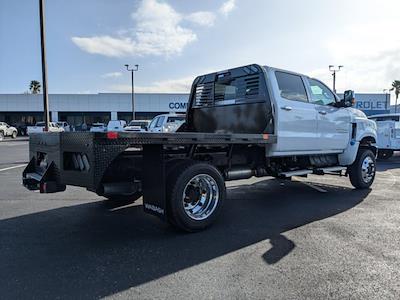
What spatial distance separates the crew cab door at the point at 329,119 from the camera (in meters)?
6.88

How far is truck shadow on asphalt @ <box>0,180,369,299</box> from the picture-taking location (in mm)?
3217

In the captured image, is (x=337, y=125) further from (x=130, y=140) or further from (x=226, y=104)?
(x=130, y=140)

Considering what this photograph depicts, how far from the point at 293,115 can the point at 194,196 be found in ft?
8.40

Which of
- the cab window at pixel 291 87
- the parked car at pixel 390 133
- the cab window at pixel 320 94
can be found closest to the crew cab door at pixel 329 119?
the cab window at pixel 320 94

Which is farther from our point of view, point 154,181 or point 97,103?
point 97,103

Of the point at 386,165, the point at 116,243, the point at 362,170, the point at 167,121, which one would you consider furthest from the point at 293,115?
the point at 167,121

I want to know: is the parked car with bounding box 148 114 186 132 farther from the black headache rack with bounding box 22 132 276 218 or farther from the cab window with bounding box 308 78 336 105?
the black headache rack with bounding box 22 132 276 218

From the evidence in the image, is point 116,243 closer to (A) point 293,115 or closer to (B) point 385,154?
(A) point 293,115

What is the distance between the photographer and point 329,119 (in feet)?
23.2

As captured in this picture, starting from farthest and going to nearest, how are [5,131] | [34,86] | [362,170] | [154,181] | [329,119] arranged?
1. [34,86]
2. [5,131]
3. [362,170]
4. [329,119]
5. [154,181]

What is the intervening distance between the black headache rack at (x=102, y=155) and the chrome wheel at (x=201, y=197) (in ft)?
1.66

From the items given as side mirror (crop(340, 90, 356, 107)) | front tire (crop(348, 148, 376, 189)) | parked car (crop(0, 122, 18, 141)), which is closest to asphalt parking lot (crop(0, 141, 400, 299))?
front tire (crop(348, 148, 376, 189))

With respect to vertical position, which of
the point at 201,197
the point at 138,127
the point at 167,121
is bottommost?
the point at 201,197

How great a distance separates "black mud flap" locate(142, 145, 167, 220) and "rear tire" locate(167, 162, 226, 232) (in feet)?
0.33
